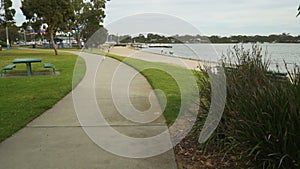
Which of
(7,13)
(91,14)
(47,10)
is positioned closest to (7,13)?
(7,13)

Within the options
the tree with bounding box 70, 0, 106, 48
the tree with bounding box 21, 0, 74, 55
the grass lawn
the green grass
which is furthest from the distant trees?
the tree with bounding box 70, 0, 106, 48

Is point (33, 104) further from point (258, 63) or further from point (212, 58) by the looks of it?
point (258, 63)

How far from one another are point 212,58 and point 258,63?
129 cm

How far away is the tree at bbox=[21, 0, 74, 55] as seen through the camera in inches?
1183

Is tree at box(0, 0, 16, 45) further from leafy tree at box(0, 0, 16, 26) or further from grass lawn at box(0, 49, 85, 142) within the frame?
grass lawn at box(0, 49, 85, 142)

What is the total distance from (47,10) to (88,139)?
92.4ft

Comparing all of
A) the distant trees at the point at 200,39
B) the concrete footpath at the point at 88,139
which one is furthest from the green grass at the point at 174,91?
the distant trees at the point at 200,39

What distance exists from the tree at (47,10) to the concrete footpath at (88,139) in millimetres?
24749

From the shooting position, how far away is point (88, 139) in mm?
4934

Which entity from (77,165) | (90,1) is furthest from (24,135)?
(90,1)

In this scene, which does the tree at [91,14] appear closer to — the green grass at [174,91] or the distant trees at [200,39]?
the green grass at [174,91]

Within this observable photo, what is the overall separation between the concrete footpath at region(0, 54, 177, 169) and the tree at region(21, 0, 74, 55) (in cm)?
2475

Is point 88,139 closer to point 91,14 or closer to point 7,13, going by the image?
point 7,13

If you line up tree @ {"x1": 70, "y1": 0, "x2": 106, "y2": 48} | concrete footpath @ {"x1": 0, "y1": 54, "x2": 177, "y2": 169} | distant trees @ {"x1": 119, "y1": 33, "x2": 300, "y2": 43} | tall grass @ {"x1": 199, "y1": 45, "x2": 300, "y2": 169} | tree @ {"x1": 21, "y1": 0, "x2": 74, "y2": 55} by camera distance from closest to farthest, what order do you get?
tall grass @ {"x1": 199, "y1": 45, "x2": 300, "y2": 169}
concrete footpath @ {"x1": 0, "y1": 54, "x2": 177, "y2": 169}
distant trees @ {"x1": 119, "y1": 33, "x2": 300, "y2": 43}
tree @ {"x1": 21, "y1": 0, "x2": 74, "y2": 55}
tree @ {"x1": 70, "y1": 0, "x2": 106, "y2": 48}
